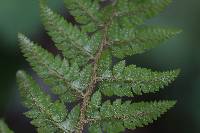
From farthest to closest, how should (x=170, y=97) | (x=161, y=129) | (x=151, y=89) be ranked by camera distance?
(x=161, y=129) → (x=170, y=97) → (x=151, y=89)

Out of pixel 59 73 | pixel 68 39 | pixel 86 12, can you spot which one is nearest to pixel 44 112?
pixel 59 73

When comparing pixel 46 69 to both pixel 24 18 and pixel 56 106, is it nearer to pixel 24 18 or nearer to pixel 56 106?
pixel 56 106

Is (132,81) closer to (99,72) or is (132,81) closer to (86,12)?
(99,72)

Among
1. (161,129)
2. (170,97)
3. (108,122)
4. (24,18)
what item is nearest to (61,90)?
(108,122)

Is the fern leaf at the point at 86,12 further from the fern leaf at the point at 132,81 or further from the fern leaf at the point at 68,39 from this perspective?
the fern leaf at the point at 132,81

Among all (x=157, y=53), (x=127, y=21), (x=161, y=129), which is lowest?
(x=161, y=129)

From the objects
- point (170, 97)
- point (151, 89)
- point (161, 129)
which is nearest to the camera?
point (151, 89)

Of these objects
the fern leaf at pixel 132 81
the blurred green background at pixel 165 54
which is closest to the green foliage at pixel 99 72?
the fern leaf at pixel 132 81

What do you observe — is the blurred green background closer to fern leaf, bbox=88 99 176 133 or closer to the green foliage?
the green foliage
